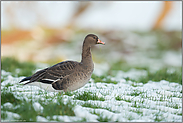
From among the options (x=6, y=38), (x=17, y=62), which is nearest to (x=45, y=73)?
(x=17, y=62)

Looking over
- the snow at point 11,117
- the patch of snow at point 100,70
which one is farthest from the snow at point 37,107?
the patch of snow at point 100,70

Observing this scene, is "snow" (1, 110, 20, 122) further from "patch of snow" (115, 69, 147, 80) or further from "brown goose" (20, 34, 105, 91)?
"patch of snow" (115, 69, 147, 80)

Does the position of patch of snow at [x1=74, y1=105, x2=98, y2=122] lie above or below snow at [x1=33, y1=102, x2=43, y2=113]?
below

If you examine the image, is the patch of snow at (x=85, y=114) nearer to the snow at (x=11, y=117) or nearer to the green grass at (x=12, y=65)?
the snow at (x=11, y=117)

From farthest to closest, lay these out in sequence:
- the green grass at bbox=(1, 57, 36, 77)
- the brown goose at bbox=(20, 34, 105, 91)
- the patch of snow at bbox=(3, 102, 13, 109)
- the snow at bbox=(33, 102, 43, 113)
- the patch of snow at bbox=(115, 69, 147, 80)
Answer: the green grass at bbox=(1, 57, 36, 77), the patch of snow at bbox=(115, 69, 147, 80), the brown goose at bbox=(20, 34, 105, 91), the patch of snow at bbox=(3, 102, 13, 109), the snow at bbox=(33, 102, 43, 113)

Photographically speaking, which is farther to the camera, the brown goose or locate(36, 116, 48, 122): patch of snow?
the brown goose

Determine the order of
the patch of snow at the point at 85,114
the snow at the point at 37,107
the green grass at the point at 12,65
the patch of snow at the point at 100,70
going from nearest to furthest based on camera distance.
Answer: the patch of snow at the point at 85,114 < the snow at the point at 37,107 < the green grass at the point at 12,65 < the patch of snow at the point at 100,70

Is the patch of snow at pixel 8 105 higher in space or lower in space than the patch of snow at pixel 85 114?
higher

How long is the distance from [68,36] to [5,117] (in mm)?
22093

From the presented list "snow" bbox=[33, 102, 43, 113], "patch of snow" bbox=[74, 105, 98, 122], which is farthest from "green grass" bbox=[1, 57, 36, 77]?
"patch of snow" bbox=[74, 105, 98, 122]

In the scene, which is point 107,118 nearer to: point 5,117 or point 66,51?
point 5,117

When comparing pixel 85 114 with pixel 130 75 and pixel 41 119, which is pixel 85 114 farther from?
pixel 130 75

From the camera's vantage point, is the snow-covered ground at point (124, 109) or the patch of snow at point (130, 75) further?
the patch of snow at point (130, 75)

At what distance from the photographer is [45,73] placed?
5.91 metres
